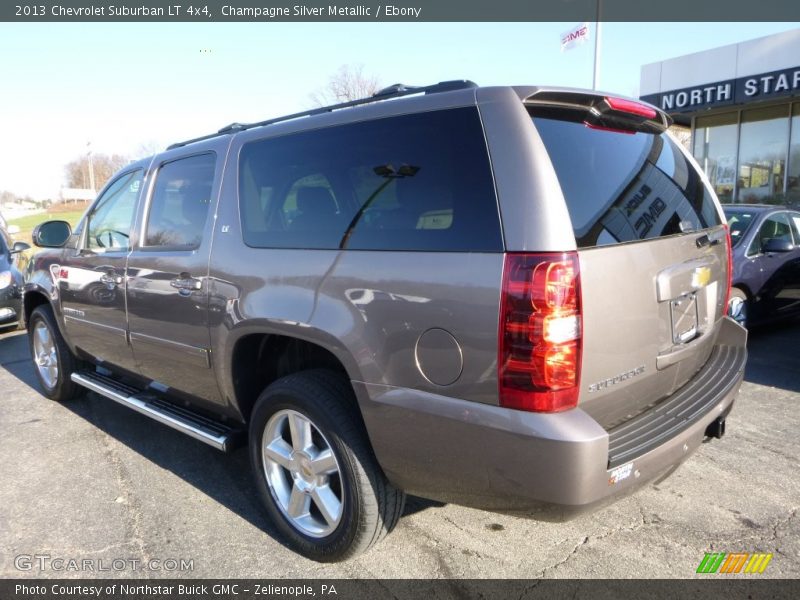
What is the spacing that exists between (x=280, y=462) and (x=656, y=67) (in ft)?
57.0

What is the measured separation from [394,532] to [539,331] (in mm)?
1547

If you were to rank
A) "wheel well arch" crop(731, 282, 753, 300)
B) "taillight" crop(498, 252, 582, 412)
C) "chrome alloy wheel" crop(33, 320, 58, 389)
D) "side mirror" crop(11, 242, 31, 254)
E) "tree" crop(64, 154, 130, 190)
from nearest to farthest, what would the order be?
"taillight" crop(498, 252, 582, 412) < "chrome alloy wheel" crop(33, 320, 58, 389) < "wheel well arch" crop(731, 282, 753, 300) < "side mirror" crop(11, 242, 31, 254) < "tree" crop(64, 154, 130, 190)

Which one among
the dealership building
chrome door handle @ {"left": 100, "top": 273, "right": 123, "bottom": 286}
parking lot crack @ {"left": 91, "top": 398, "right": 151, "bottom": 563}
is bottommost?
parking lot crack @ {"left": 91, "top": 398, "right": 151, "bottom": 563}

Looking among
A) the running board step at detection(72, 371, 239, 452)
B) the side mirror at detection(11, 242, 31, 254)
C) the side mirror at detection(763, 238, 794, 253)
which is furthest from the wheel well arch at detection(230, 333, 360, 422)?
the side mirror at detection(11, 242, 31, 254)

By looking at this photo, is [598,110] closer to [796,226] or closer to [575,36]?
[796,226]

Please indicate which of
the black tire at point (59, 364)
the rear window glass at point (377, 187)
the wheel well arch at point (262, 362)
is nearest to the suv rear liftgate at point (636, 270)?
the rear window glass at point (377, 187)

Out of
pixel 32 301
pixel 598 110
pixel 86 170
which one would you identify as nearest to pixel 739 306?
pixel 598 110

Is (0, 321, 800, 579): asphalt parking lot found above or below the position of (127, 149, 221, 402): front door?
below

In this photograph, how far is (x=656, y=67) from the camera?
16688 mm

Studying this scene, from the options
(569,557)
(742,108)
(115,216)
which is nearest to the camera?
(569,557)

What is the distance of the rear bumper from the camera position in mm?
2012

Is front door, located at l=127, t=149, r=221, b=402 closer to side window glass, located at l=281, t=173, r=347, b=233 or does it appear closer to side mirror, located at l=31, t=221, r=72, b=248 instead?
side window glass, located at l=281, t=173, r=347, b=233

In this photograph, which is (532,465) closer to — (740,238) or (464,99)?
(464,99)

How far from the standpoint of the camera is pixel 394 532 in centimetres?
301
